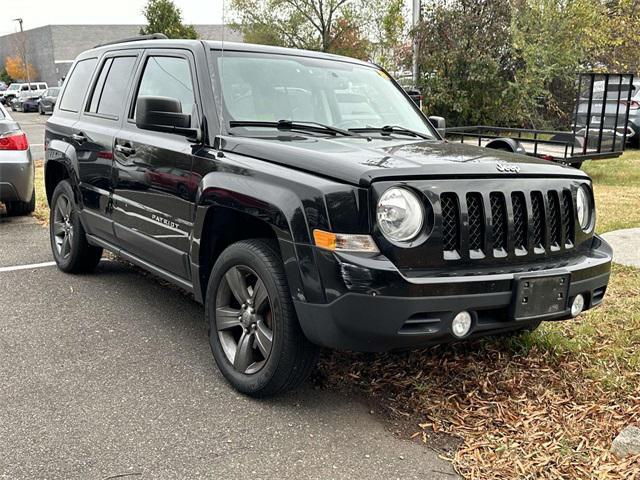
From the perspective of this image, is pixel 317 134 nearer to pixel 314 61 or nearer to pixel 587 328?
pixel 314 61

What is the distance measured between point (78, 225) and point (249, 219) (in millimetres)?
2513

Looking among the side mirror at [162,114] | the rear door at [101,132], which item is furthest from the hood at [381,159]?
the rear door at [101,132]

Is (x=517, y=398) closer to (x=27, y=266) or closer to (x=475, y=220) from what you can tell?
(x=475, y=220)

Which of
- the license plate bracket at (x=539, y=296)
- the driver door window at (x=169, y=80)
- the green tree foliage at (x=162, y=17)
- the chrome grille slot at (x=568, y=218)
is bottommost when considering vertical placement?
the license plate bracket at (x=539, y=296)

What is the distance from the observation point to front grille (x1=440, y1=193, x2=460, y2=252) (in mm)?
3006

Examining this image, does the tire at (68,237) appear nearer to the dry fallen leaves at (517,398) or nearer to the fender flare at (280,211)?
the fender flare at (280,211)

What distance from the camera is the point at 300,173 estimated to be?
3154 mm

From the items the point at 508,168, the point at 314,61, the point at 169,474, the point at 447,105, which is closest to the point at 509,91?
the point at 447,105

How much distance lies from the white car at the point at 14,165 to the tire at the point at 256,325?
486 centimetres

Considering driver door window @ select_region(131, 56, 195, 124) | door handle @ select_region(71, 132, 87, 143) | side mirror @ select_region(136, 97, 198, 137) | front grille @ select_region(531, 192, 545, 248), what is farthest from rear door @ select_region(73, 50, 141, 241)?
front grille @ select_region(531, 192, 545, 248)

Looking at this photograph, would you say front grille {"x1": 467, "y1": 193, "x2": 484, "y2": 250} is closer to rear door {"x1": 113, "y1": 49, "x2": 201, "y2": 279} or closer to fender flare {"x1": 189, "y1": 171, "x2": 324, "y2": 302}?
fender flare {"x1": 189, "y1": 171, "x2": 324, "y2": 302}

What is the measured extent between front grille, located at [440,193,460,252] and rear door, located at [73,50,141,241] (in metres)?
2.65

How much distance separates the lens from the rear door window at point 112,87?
4.83m

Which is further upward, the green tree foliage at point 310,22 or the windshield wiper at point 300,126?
the green tree foliage at point 310,22
